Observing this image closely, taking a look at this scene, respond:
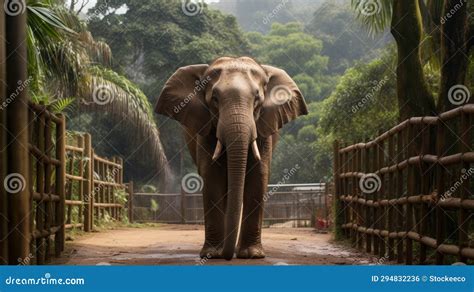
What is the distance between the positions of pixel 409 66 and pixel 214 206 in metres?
3.65

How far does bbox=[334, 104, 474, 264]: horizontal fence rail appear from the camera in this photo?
21.3 ft

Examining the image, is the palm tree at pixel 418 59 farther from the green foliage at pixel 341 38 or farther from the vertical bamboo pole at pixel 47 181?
the green foliage at pixel 341 38

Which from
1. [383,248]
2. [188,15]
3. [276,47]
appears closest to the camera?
[383,248]

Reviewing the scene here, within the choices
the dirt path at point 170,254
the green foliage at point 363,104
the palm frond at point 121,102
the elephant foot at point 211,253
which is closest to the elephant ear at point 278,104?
the elephant foot at point 211,253

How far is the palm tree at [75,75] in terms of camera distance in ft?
29.8

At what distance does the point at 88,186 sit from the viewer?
49.3 ft

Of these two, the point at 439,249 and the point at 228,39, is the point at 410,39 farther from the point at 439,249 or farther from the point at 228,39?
the point at 228,39

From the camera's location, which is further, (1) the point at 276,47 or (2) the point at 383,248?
(1) the point at 276,47

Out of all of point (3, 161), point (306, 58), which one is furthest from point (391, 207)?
point (306, 58)

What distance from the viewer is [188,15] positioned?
3478cm

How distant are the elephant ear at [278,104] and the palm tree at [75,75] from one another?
7.49 ft

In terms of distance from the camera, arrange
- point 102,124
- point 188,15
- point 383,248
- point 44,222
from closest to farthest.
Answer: point 44,222 → point 383,248 → point 102,124 → point 188,15

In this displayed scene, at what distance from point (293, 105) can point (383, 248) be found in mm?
2041

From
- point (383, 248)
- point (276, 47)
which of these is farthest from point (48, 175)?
point (276, 47)
